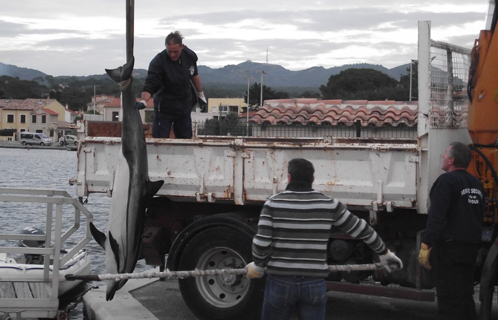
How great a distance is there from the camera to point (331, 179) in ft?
22.1

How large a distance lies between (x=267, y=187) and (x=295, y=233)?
7.14 feet

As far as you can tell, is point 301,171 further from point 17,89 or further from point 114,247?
point 17,89

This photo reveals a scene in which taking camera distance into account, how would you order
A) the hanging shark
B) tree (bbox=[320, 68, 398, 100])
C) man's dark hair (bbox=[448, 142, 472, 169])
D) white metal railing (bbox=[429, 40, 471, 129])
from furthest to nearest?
tree (bbox=[320, 68, 398, 100])
the hanging shark
white metal railing (bbox=[429, 40, 471, 129])
man's dark hair (bbox=[448, 142, 472, 169])

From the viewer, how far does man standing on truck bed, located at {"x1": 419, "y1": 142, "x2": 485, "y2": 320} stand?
5.97m

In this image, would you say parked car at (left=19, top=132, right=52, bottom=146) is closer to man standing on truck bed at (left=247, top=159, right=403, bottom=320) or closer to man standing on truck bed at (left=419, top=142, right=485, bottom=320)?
man standing on truck bed at (left=419, top=142, right=485, bottom=320)

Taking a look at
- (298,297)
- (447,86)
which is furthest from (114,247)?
(447,86)

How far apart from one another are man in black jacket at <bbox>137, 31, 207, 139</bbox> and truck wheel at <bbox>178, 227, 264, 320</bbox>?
178cm

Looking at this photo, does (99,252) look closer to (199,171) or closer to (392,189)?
(199,171)

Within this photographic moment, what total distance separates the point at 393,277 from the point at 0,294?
13.2 ft

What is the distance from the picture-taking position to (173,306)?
26.2 feet

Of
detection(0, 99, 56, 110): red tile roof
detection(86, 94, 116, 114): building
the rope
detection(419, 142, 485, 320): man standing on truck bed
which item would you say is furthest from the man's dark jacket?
detection(0, 99, 56, 110): red tile roof

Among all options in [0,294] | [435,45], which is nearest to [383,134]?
[435,45]

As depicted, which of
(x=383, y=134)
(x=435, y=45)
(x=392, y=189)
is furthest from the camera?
(x=383, y=134)

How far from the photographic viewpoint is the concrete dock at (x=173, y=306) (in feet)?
24.8
